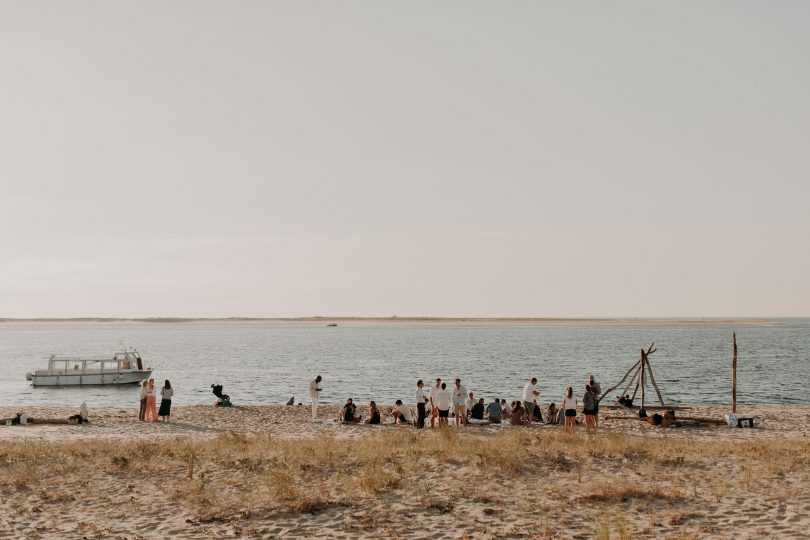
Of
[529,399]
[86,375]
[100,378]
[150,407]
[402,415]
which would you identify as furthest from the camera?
[86,375]

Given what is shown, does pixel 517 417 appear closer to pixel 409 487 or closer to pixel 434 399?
pixel 434 399

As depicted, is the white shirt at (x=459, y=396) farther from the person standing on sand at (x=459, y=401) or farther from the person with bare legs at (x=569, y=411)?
the person with bare legs at (x=569, y=411)

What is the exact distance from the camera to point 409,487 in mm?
16219

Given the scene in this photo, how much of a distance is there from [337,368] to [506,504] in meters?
59.5

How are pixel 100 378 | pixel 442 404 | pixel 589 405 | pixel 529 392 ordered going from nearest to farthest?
pixel 589 405 → pixel 442 404 → pixel 529 392 → pixel 100 378

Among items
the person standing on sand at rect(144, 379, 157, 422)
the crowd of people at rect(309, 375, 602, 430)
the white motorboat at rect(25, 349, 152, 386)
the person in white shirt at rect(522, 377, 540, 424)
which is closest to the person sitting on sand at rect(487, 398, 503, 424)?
the crowd of people at rect(309, 375, 602, 430)

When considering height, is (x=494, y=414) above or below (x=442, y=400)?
below

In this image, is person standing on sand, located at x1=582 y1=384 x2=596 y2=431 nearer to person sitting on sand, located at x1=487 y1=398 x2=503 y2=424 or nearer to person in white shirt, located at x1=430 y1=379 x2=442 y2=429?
person sitting on sand, located at x1=487 y1=398 x2=503 y2=424

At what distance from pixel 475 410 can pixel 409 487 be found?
12.0 m

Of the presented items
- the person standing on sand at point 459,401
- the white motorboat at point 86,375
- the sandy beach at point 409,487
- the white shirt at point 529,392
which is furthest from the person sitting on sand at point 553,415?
the white motorboat at point 86,375

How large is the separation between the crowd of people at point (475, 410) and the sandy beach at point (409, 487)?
8.21 ft

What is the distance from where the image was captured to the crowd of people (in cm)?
2522

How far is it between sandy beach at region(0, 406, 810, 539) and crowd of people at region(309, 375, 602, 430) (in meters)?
2.50

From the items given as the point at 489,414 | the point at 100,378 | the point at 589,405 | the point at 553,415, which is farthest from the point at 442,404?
the point at 100,378
